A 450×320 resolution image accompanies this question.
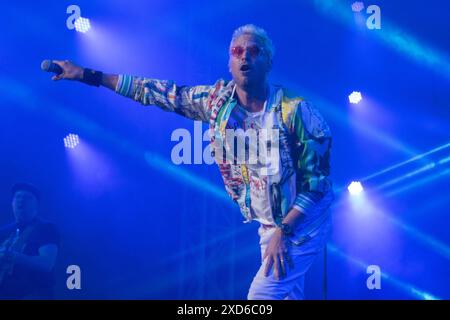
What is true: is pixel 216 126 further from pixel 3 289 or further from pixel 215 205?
pixel 3 289

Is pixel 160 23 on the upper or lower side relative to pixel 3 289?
upper

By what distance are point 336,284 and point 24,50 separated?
263cm

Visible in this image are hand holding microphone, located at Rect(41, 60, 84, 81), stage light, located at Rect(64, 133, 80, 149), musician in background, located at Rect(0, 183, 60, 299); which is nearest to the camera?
hand holding microphone, located at Rect(41, 60, 84, 81)

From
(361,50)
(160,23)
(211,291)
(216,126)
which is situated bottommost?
(211,291)

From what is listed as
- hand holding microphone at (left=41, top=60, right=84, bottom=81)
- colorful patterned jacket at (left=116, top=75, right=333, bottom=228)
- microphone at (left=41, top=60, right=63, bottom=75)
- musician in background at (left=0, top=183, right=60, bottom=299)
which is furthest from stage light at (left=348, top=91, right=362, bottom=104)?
musician in background at (left=0, top=183, right=60, bottom=299)

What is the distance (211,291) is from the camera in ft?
13.8

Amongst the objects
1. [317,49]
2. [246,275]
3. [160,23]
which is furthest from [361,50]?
[246,275]

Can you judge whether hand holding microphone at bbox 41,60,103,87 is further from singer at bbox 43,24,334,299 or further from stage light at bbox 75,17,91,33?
stage light at bbox 75,17,91,33

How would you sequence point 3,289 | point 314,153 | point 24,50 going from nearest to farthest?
point 314,153 → point 3,289 → point 24,50

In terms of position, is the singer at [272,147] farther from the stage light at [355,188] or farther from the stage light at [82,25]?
the stage light at [82,25]

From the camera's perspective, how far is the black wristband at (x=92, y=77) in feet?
11.8

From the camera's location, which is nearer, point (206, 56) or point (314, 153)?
point (314, 153)

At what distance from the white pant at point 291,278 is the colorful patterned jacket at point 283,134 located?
0.59 ft

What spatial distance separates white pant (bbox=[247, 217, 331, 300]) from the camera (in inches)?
130
